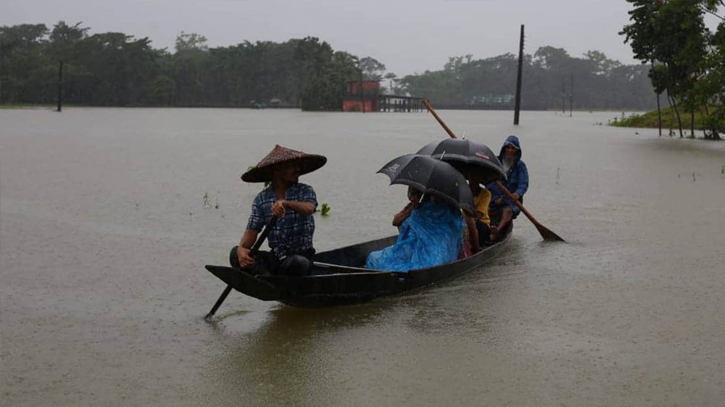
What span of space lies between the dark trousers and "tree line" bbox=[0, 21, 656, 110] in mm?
70978

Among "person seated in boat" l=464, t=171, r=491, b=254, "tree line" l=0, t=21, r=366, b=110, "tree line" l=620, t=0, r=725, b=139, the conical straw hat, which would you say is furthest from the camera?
"tree line" l=0, t=21, r=366, b=110

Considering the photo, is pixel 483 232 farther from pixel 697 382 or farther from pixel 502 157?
pixel 697 382

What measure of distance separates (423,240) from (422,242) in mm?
19

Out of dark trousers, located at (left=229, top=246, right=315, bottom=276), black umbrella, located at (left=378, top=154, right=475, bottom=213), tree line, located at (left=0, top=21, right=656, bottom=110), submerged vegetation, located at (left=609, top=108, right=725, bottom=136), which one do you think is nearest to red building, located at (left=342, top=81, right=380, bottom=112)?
tree line, located at (left=0, top=21, right=656, bottom=110)

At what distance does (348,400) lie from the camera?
4887 millimetres

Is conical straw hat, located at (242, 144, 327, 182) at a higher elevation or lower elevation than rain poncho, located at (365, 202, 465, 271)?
higher

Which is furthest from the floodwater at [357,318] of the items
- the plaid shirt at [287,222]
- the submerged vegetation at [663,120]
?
the submerged vegetation at [663,120]

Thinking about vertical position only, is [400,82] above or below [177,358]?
above

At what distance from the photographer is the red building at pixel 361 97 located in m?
85.8

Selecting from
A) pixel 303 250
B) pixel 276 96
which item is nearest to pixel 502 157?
pixel 303 250

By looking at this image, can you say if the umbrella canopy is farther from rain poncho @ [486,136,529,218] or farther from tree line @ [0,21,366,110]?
tree line @ [0,21,366,110]

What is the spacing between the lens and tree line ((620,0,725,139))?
23734 mm

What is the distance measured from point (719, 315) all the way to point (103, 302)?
198 inches

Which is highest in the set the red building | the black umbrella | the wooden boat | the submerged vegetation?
the red building
